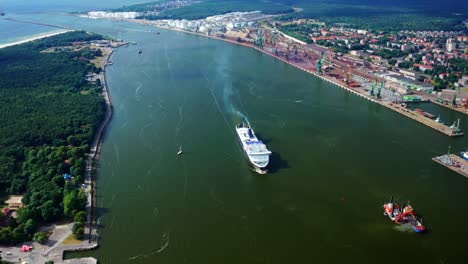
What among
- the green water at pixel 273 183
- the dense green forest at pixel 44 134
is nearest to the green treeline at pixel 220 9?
the dense green forest at pixel 44 134

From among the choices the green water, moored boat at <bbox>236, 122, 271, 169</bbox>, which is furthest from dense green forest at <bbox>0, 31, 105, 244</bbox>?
moored boat at <bbox>236, 122, 271, 169</bbox>

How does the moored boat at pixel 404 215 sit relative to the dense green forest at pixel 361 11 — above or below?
below

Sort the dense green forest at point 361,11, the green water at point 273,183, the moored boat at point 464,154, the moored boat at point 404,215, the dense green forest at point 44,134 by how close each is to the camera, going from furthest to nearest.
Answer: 1. the dense green forest at point 361,11
2. the moored boat at point 464,154
3. the dense green forest at point 44,134
4. the moored boat at point 404,215
5. the green water at point 273,183

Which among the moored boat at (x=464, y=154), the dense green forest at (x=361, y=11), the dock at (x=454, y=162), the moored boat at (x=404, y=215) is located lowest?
the moored boat at (x=404, y=215)

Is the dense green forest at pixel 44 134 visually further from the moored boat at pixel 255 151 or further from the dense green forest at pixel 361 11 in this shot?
the dense green forest at pixel 361 11

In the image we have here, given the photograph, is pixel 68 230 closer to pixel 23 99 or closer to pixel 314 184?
pixel 314 184

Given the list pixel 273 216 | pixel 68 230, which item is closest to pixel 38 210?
pixel 68 230

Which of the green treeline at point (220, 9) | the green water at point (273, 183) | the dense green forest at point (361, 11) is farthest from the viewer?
the green treeline at point (220, 9)
